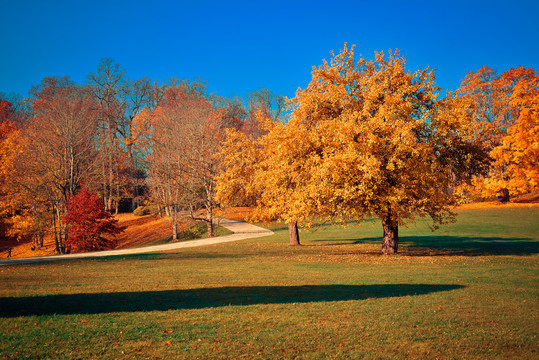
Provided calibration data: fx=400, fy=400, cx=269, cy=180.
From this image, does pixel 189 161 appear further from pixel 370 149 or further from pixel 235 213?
pixel 370 149

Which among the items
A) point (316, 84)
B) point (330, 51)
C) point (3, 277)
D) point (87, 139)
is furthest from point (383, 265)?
point (87, 139)

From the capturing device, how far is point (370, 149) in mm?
16188

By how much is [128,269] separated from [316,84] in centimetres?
1216

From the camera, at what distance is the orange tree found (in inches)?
629

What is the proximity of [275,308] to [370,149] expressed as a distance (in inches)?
358

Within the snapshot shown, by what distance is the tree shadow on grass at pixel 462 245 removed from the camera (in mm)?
20803

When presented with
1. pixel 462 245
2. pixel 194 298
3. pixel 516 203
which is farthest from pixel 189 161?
pixel 516 203

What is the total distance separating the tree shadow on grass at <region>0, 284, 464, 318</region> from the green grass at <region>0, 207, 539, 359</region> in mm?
29

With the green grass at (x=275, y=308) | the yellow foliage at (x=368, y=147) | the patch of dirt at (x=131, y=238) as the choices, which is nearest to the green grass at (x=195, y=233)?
the patch of dirt at (x=131, y=238)

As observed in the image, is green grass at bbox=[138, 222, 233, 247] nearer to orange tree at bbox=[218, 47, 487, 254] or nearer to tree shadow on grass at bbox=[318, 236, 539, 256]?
tree shadow on grass at bbox=[318, 236, 539, 256]

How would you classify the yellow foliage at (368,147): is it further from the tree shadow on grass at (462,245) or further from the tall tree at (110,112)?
the tall tree at (110,112)

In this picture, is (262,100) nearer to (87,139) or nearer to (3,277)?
(87,139)

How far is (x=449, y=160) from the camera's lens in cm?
1816

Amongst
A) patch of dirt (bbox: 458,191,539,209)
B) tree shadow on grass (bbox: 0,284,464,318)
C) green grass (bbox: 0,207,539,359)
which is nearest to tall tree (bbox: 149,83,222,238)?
green grass (bbox: 0,207,539,359)
